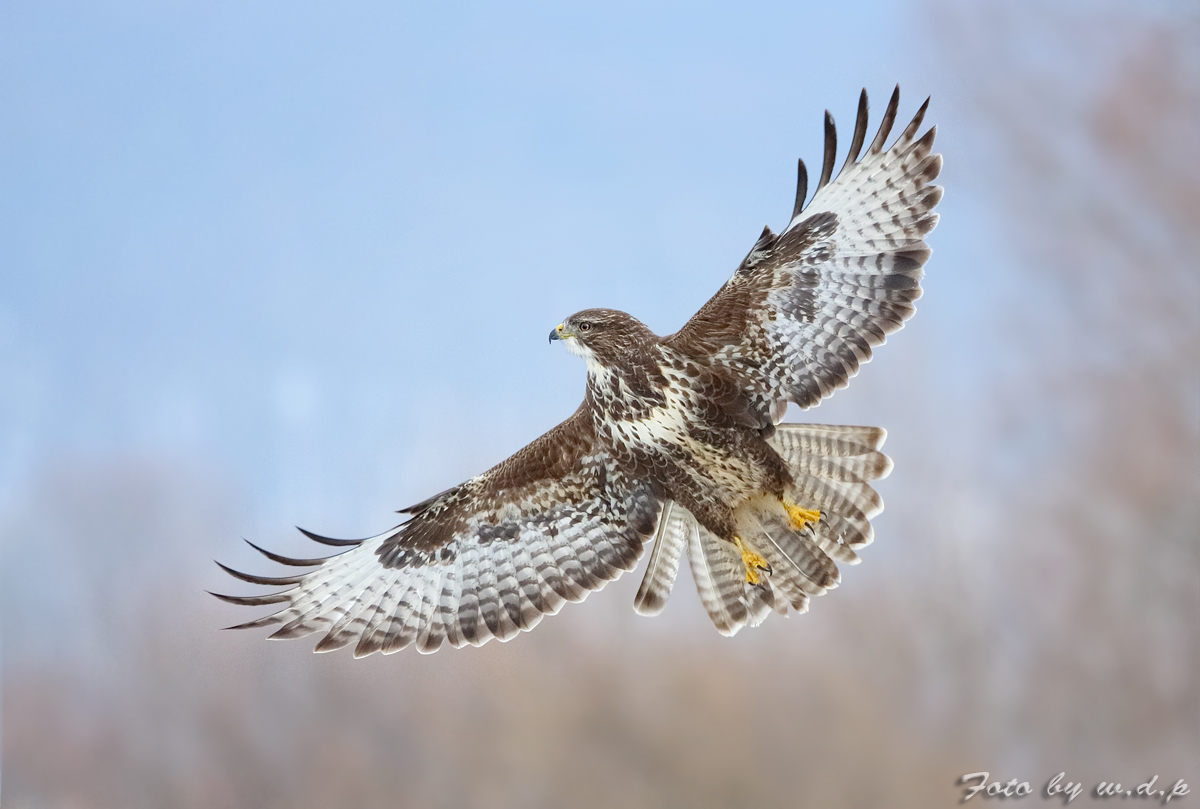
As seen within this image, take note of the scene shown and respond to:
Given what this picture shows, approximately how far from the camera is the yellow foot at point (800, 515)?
4965mm

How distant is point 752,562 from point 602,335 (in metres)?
1.21

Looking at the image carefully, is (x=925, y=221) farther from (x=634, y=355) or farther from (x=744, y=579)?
(x=744, y=579)

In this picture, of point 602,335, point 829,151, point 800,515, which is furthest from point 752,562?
point 829,151

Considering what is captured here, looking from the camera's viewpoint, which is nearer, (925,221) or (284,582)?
(925,221)

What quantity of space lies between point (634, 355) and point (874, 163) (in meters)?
1.29

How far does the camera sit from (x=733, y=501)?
16.6ft

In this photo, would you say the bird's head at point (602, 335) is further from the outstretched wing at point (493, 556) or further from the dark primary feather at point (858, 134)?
the dark primary feather at point (858, 134)

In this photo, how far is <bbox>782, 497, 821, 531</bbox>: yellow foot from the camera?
16.3 feet

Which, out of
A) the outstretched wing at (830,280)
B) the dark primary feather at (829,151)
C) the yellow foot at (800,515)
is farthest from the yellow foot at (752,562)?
the dark primary feather at (829,151)

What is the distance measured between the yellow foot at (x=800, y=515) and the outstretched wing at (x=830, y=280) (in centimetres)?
45

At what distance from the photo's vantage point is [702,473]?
5.05 m

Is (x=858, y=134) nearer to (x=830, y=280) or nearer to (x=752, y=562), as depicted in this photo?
(x=830, y=280)

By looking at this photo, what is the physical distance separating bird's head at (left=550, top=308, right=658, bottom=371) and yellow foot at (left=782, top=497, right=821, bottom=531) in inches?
37.2

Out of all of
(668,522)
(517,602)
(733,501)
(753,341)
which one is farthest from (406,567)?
(753,341)
